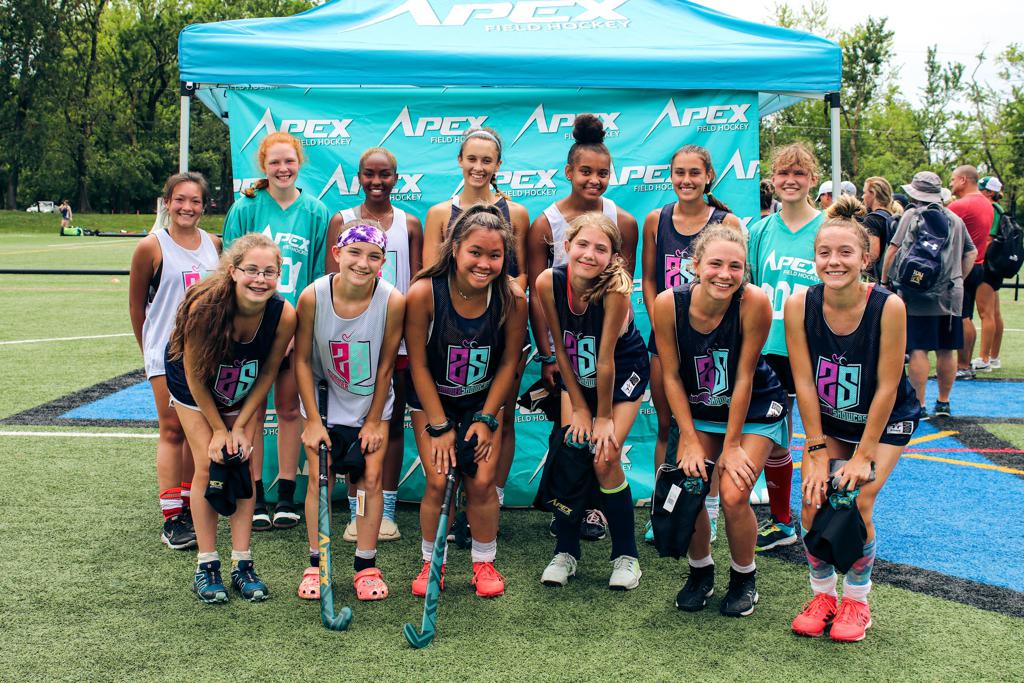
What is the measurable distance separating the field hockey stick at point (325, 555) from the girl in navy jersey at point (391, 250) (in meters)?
0.64

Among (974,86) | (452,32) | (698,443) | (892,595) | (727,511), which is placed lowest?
(892,595)

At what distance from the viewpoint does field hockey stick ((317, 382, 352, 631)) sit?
3477 mm

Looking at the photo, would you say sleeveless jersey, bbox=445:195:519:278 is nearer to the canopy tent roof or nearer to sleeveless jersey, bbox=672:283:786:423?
the canopy tent roof

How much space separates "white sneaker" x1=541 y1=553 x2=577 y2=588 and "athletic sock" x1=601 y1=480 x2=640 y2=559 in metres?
0.21

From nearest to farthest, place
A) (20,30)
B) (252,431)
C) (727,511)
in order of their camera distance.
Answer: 1. (727,511)
2. (252,431)
3. (20,30)

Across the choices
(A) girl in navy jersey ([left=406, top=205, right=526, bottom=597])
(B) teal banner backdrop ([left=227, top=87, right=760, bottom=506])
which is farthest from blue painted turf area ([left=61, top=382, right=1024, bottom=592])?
(A) girl in navy jersey ([left=406, top=205, right=526, bottom=597])

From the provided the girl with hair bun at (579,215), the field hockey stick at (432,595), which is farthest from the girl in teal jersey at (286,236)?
the field hockey stick at (432,595)

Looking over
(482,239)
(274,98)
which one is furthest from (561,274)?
(274,98)

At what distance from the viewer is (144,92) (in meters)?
54.2

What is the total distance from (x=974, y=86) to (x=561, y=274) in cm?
4933

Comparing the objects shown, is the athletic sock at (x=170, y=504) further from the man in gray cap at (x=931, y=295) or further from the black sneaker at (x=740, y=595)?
the man in gray cap at (x=931, y=295)

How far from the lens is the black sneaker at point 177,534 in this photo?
170 inches

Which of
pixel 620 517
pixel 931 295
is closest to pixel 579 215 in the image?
pixel 620 517

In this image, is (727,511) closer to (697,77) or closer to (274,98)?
(697,77)
